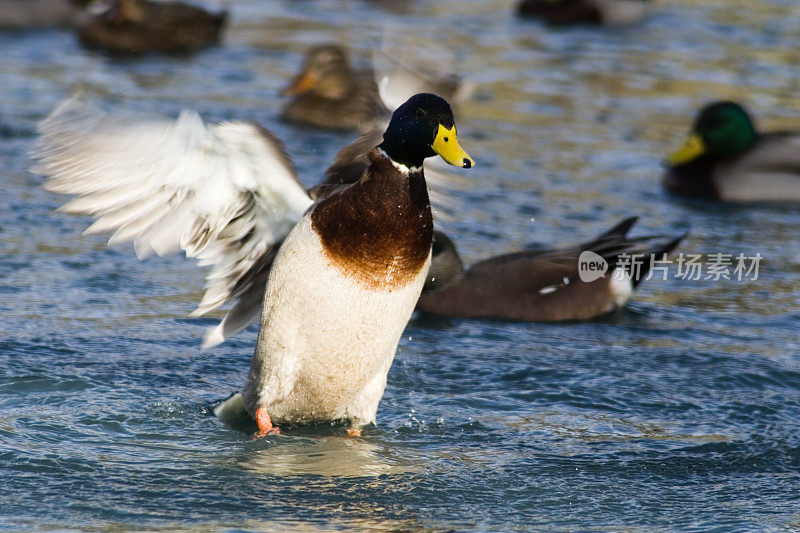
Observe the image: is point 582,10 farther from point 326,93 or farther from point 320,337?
point 320,337

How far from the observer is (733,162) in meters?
8.81

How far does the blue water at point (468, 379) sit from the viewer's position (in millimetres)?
4180

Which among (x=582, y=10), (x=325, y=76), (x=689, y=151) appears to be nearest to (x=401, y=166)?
(x=689, y=151)

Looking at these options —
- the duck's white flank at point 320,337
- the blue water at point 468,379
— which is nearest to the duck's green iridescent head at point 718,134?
the blue water at point 468,379

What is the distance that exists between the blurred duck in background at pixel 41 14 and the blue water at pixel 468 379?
1768 millimetres

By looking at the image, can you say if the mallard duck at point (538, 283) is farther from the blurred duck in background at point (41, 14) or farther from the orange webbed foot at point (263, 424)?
the blurred duck in background at point (41, 14)

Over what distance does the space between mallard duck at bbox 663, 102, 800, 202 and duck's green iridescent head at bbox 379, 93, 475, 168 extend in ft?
15.3

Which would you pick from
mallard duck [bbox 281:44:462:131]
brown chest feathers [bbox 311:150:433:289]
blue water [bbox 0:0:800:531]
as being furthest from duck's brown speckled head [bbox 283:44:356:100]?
brown chest feathers [bbox 311:150:433:289]

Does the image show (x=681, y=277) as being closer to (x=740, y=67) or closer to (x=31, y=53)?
(x=740, y=67)

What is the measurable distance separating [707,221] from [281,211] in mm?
4208

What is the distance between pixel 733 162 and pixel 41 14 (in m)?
6.95

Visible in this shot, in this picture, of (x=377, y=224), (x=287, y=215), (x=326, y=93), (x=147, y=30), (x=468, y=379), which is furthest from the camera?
(x=147, y=30)

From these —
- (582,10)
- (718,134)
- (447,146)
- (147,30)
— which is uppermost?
(582,10)

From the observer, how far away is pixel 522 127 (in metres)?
9.67
